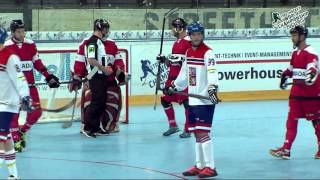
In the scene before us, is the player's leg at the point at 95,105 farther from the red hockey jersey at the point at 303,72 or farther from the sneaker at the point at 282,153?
the red hockey jersey at the point at 303,72

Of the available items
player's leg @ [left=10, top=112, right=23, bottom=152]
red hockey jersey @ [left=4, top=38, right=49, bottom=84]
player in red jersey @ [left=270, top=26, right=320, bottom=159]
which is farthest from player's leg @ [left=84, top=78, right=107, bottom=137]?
player in red jersey @ [left=270, top=26, right=320, bottom=159]

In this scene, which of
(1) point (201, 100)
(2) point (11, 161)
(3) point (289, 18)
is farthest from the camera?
(3) point (289, 18)

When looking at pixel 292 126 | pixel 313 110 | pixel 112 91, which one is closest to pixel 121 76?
pixel 112 91

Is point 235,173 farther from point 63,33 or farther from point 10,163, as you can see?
point 63,33

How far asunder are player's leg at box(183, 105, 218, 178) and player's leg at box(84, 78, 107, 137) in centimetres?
273

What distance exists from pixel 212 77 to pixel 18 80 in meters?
1.69

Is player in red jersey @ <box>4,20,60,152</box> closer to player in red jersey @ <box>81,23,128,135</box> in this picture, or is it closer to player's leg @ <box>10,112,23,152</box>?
player's leg @ <box>10,112,23,152</box>

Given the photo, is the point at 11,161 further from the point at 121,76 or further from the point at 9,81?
the point at 121,76

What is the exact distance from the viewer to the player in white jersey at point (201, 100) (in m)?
5.98

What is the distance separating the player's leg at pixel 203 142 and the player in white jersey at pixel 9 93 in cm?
152

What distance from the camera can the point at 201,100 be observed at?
6.02 m

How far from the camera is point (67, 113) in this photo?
994 centimetres

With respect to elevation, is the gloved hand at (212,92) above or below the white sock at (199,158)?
above

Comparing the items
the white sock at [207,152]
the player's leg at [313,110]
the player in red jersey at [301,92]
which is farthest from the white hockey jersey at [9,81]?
the player's leg at [313,110]
